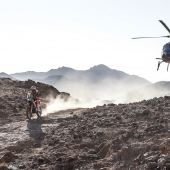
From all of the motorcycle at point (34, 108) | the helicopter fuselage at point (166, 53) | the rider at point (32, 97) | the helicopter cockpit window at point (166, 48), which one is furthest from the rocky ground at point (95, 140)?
the helicopter cockpit window at point (166, 48)

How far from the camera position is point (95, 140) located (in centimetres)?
1944

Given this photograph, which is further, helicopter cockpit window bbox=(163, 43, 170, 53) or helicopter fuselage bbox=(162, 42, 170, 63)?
helicopter cockpit window bbox=(163, 43, 170, 53)

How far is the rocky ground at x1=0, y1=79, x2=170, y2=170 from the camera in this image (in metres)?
14.8

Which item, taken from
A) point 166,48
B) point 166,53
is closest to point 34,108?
point 166,53

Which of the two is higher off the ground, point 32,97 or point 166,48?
point 166,48

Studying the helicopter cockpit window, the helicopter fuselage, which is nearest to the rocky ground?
the helicopter fuselage

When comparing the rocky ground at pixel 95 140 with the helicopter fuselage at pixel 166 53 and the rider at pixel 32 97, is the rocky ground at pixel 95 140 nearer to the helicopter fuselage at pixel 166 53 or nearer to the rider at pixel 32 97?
the rider at pixel 32 97

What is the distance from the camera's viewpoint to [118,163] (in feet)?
48.2

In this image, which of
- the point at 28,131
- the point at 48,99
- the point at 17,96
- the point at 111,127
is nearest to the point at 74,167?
the point at 111,127

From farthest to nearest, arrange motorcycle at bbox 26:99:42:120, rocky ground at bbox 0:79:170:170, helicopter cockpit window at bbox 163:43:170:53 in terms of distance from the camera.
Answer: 1. helicopter cockpit window at bbox 163:43:170:53
2. motorcycle at bbox 26:99:42:120
3. rocky ground at bbox 0:79:170:170

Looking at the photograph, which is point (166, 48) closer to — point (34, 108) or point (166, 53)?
point (166, 53)

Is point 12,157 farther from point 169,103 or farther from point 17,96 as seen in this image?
point 17,96

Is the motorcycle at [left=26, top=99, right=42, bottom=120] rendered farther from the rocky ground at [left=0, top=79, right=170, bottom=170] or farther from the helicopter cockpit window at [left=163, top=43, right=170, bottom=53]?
the helicopter cockpit window at [left=163, top=43, right=170, bottom=53]

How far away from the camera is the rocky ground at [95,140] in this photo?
14766 mm
